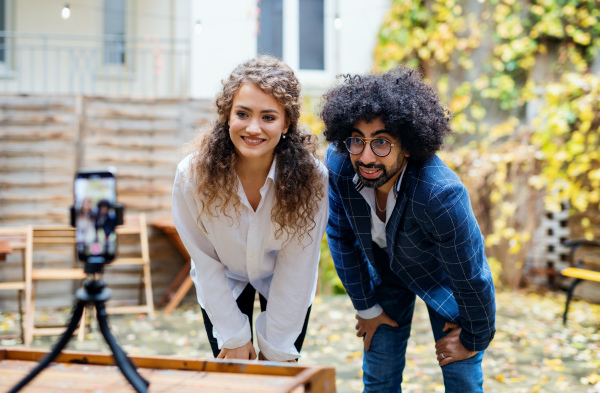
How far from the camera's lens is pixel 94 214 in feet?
4.02

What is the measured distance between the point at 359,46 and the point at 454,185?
19.3 feet

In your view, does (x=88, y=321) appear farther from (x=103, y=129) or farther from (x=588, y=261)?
(x=588, y=261)

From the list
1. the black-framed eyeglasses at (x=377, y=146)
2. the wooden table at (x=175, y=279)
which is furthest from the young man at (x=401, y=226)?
the wooden table at (x=175, y=279)

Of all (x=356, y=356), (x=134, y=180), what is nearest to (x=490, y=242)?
(x=356, y=356)

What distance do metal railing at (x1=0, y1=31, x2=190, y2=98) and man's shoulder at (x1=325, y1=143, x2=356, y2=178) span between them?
16.6 feet

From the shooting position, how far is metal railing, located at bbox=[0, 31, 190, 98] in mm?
7000

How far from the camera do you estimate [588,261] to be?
17.0 feet

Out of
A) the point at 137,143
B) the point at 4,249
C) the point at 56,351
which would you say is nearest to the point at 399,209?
the point at 56,351

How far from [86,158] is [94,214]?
4.58 meters

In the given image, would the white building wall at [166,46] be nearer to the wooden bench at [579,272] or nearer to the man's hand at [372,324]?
the wooden bench at [579,272]

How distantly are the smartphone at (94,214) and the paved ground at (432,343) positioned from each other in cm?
231

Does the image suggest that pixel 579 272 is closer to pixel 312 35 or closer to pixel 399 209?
pixel 399 209

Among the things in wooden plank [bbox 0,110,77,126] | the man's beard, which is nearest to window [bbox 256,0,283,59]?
wooden plank [bbox 0,110,77,126]

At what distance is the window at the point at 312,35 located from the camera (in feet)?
24.3
